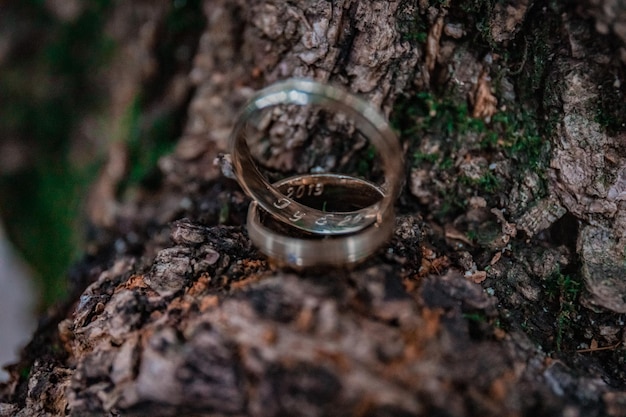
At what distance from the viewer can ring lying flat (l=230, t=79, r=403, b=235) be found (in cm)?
200

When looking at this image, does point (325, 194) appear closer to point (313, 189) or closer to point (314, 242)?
point (313, 189)

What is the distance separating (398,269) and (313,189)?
0.72 metres

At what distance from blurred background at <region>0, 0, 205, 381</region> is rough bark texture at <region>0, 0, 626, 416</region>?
Answer: 395mm

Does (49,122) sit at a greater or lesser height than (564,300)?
lesser

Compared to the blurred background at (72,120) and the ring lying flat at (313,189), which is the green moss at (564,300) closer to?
the ring lying flat at (313,189)

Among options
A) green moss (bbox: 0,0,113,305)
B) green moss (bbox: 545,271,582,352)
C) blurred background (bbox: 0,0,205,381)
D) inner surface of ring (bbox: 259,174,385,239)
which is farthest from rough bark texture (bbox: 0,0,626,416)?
green moss (bbox: 0,0,113,305)

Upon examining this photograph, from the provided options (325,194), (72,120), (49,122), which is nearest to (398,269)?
(325,194)

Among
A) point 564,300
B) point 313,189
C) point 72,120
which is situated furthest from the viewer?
point 72,120

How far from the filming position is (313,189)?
9.04 ft

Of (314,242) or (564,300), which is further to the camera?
(564,300)

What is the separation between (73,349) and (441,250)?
5.80 ft

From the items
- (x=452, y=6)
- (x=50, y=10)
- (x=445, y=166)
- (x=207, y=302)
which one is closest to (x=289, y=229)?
(x=207, y=302)

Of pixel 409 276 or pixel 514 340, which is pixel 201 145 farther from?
pixel 514 340

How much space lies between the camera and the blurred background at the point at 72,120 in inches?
145
